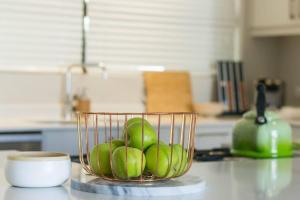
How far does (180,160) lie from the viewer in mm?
1528

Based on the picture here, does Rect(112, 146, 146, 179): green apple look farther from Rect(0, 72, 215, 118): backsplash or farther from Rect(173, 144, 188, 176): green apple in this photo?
Rect(0, 72, 215, 118): backsplash

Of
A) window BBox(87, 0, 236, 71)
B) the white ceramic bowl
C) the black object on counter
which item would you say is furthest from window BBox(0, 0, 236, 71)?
the white ceramic bowl

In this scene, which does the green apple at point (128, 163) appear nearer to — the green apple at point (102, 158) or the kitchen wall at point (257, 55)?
the green apple at point (102, 158)

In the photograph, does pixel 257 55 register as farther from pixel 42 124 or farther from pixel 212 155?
pixel 212 155

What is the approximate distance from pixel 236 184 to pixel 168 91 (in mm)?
3298

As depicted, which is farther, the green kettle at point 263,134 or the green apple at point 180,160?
the green kettle at point 263,134

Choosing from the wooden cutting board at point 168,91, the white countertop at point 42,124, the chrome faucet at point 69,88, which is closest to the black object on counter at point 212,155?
the white countertop at point 42,124

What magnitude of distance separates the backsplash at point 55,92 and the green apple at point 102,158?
2943 millimetres

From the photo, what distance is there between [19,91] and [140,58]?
3.32 feet

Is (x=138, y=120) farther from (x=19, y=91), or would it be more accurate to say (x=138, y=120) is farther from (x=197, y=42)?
(x=197, y=42)

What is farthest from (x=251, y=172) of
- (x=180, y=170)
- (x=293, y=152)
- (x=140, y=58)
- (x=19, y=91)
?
(x=140, y=58)

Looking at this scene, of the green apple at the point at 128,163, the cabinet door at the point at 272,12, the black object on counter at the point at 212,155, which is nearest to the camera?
the green apple at the point at 128,163

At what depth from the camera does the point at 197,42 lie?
17.2ft

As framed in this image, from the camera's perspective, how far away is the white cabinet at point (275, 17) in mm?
5035
